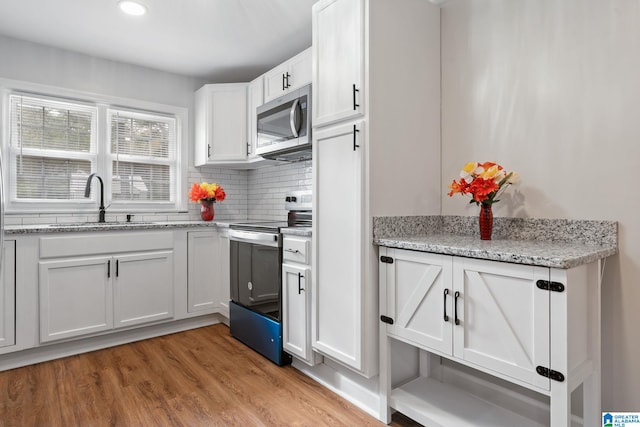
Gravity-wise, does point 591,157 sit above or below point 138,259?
above

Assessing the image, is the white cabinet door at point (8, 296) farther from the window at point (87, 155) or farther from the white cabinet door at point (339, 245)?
the white cabinet door at point (339, 245)

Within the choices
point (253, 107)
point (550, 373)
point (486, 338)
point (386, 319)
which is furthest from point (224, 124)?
point (550, 373)

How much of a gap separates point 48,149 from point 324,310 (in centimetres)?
277

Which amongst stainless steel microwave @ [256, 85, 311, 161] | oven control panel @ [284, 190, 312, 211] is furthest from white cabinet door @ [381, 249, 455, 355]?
oven control panel @ [284, 190, 312, 211]

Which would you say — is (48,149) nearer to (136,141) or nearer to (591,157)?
(136,141)

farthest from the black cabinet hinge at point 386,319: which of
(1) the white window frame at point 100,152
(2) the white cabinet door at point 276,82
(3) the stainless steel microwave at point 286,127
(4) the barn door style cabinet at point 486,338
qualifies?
(1) the white window frame at point 100,152

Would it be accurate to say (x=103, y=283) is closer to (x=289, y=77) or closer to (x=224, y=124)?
(x=224, y=124)

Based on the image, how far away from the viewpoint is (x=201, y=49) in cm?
315

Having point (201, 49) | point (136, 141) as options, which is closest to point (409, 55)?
point (201, 49)

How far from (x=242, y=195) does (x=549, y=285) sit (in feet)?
11.1

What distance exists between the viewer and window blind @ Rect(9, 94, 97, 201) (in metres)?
3.01

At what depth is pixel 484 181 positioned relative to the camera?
5.63ft

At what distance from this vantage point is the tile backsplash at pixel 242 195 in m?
3.27

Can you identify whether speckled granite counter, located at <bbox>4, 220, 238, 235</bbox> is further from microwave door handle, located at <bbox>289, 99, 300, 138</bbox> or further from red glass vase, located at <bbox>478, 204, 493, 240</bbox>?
red glass vase, located at <bbox>478, 204, 493, 240</bbox>
